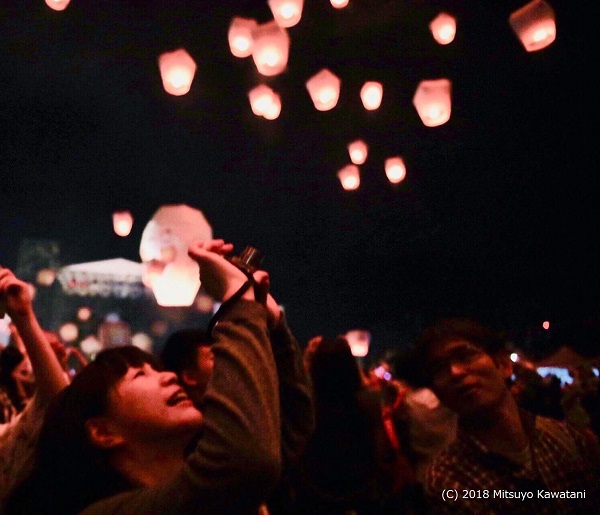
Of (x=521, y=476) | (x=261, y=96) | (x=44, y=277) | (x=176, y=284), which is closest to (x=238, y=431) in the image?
(x=521, y=476)

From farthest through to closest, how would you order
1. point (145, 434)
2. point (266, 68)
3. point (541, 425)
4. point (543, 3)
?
point (266, 68) < point (543, 3) < point (541, 425) < point (145, 434)

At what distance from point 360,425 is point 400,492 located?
24.4 inches

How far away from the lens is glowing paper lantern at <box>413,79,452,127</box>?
16.8 ft

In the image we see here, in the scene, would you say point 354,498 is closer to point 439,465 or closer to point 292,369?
point 439,465

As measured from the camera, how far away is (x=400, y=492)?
11.7 feet

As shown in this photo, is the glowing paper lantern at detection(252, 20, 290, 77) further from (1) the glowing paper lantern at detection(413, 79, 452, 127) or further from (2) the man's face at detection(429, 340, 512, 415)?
(2) the man's face at detection(429, 340, 512, 415)

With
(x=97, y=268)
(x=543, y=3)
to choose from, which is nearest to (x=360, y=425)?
(x=543, y=3)

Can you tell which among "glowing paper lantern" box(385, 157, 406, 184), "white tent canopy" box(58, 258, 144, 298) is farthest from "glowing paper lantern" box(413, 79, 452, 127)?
"white tent canopy" box(58, 258, 144, 298)

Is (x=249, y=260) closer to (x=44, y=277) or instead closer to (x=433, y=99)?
(x=433, y=99)

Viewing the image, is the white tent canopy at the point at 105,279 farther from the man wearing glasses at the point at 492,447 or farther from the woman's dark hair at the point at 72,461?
the woman's dark hair at the point at 72,461

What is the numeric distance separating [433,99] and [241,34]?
6.44ft

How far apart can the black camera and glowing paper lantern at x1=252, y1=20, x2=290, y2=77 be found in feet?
12.9

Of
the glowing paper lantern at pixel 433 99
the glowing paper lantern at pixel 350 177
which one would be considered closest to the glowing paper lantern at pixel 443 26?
the glowing paper lantern at pixel 433 99

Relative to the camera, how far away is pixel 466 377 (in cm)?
216
